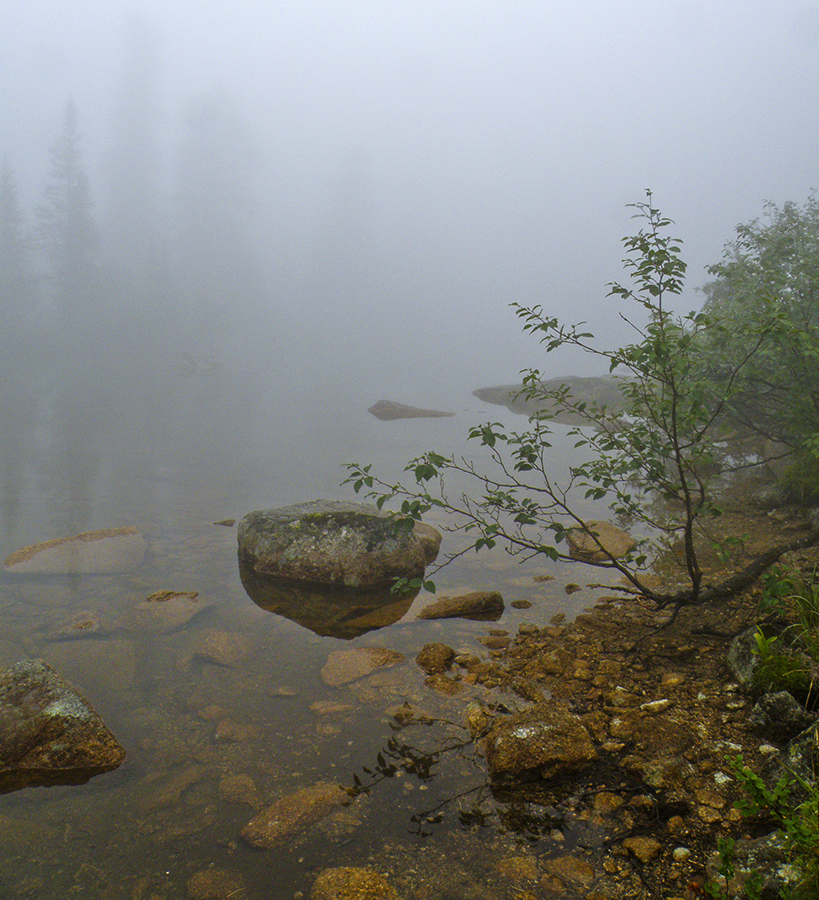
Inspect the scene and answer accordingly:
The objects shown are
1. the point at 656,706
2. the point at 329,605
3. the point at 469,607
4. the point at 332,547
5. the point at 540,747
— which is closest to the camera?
the point at 540,747

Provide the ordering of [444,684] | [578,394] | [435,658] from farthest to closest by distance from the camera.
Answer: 1. [578,394]
2. [435,658]
3. [444,684]

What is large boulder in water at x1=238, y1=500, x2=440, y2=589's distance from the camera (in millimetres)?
7461

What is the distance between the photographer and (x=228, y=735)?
458cm

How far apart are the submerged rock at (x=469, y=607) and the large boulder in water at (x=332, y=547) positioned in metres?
0.76

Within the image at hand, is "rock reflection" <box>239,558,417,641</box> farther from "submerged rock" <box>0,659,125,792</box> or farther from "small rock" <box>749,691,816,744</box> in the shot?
"small rock" <box>749,691,816,744</box>

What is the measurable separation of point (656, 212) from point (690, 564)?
114 inches

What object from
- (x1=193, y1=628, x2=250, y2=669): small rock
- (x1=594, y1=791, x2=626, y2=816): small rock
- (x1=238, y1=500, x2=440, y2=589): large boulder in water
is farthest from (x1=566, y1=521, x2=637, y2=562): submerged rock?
(x1=594, y1=791, x2=626, y2=816): small rock

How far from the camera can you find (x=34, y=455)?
662 inches

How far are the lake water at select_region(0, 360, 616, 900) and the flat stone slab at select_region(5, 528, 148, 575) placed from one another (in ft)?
0.82

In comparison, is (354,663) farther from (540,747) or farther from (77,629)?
(77,629)

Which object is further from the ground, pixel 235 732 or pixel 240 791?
pixel 240 791

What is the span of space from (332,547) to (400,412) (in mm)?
19573

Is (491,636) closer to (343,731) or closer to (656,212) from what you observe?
(343,731)

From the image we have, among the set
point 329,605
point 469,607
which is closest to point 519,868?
point 469,607
